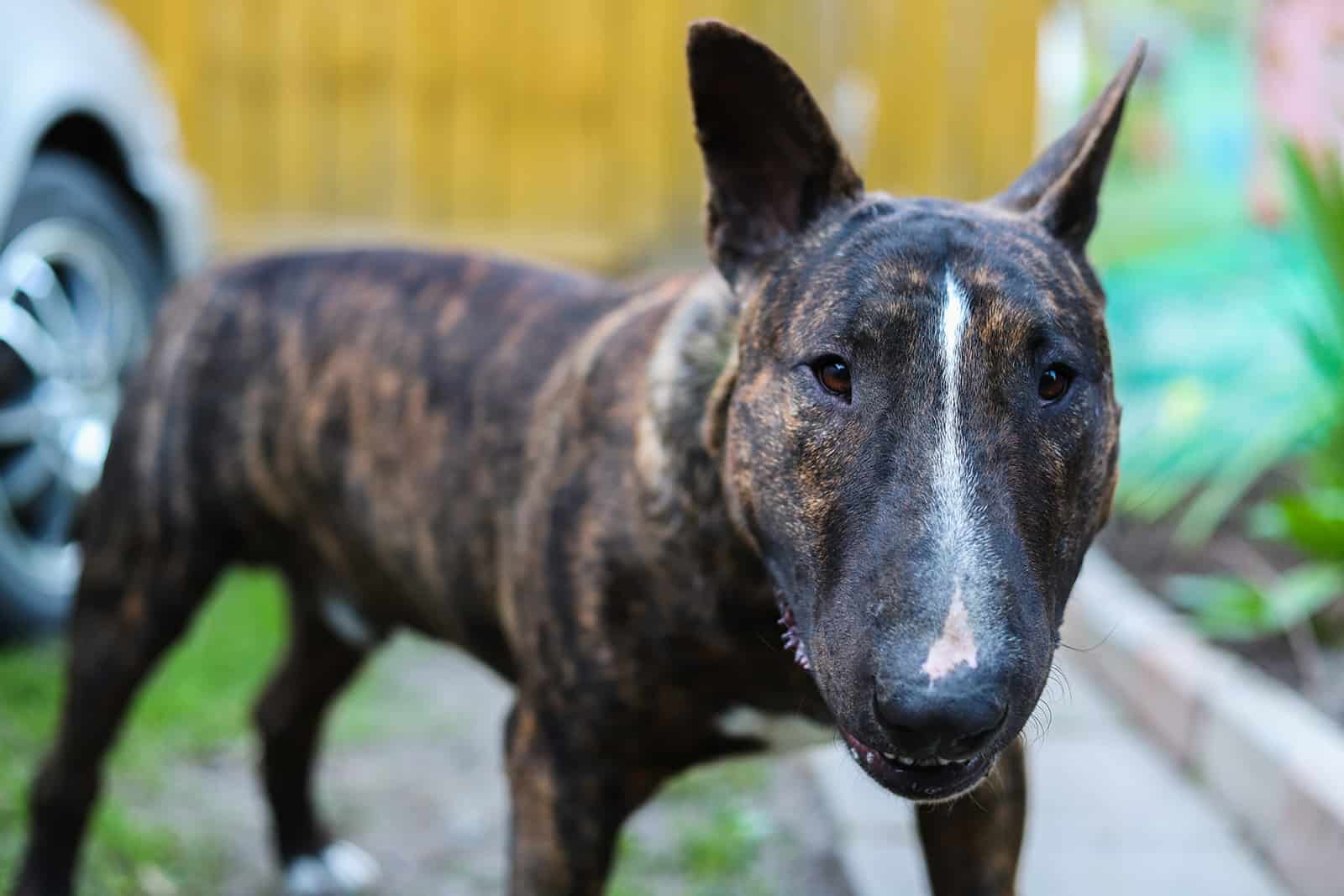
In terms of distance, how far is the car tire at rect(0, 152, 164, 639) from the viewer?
4598 mm

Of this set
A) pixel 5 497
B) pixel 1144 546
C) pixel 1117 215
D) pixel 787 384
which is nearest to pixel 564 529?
pixel 787 384

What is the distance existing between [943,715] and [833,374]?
53 cm

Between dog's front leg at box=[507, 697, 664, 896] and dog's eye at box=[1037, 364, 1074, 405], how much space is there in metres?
0.86

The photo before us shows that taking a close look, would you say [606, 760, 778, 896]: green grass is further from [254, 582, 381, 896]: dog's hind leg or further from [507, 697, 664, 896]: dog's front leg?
[507, 697, 664, 896]: dog's front leg

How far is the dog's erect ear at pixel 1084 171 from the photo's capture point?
235 centimetres

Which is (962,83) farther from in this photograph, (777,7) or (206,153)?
(206,153)

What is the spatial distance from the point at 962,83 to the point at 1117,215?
8.34 ft

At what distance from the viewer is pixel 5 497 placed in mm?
4617

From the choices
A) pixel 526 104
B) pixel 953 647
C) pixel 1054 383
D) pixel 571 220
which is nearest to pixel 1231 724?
pixel 1054 383

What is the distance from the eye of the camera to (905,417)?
1.99 m

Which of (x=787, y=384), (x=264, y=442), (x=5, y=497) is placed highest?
(x=787, y=384)

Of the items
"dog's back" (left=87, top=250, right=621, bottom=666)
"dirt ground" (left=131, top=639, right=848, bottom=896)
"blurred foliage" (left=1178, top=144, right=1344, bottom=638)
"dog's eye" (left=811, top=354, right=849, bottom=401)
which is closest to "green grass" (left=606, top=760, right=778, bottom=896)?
"dirt ground" (left=131, top=639, right=848, bottom=896)

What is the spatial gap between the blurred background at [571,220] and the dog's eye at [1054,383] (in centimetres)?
198

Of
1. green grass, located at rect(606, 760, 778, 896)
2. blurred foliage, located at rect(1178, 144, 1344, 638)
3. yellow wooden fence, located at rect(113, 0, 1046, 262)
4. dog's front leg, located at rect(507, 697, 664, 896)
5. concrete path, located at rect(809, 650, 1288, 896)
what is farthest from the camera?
yellow wooden fence, located at rect(113, 0, 1046, 262)
